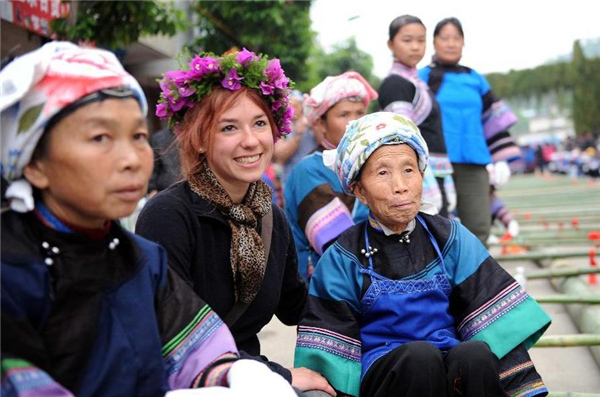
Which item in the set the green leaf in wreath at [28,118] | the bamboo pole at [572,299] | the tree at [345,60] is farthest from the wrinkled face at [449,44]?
the tree at [345,60]

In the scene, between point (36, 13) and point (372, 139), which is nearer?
point (372, 139)

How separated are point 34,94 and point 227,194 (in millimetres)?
1035

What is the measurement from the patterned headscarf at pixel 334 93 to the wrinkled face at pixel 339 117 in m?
0.03

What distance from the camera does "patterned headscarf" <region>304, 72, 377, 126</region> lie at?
4090 mm

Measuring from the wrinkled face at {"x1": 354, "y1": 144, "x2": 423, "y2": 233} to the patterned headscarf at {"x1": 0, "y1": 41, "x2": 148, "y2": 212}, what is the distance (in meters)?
1.23

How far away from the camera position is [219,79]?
2670mm

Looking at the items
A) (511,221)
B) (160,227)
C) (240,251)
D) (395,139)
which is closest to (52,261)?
(160,227)

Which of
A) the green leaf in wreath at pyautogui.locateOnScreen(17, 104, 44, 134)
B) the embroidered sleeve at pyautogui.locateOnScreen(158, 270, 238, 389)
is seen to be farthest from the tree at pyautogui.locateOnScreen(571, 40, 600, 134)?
the green leaf in wreath at pyautogui.locateOnScreen(17, 104, 44, 134)

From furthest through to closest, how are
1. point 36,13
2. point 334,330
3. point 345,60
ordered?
point 345,60 < point 36,13 < point 334,330

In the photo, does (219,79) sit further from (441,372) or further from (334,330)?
(441,372)

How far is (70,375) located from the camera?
1749 millimetres

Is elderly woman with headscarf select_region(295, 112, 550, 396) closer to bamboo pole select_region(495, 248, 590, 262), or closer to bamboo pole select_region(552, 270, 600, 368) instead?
bamboo pole select_region(552, 270, 600, 368)

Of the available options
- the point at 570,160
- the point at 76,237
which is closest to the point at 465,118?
the point at 76,237

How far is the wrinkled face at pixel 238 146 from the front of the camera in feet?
8.68
